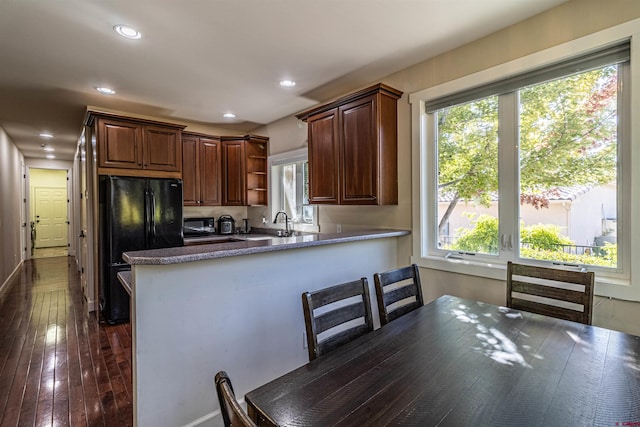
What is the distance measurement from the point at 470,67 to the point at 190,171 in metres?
3.74

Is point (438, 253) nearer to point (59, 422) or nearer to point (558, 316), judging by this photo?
point (558, 316)

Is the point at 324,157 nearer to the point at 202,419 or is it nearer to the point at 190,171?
the point at 190,171

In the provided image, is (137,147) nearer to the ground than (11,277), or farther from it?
farther from it

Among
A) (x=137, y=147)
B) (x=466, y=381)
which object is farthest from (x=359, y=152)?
(x=137, y=147)

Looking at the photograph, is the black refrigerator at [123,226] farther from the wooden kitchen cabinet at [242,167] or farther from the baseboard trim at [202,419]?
the baseboard trim at [202,419]

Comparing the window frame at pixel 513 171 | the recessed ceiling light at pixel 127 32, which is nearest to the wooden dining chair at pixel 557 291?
the window frame at pixel 513 171

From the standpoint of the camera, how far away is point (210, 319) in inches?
72.3

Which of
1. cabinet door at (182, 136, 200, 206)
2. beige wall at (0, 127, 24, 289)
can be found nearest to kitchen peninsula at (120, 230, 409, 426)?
cabinet door at (182, 136, 200, 206)

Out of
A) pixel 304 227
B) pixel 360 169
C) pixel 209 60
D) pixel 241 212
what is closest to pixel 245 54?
pixel 209 60

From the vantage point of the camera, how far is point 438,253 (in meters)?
2.80

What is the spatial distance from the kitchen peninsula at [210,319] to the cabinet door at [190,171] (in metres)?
2.86

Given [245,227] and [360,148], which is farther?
[245,227]

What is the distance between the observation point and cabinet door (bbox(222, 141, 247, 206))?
480 cm

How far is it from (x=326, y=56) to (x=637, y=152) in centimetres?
221
